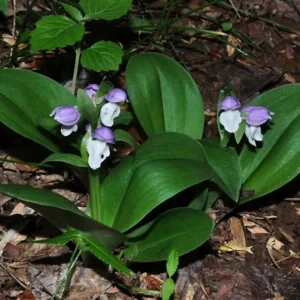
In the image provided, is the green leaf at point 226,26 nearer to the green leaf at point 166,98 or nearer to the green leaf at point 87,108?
the green leaf at point 166,98

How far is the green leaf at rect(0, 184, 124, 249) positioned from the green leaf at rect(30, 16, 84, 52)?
645 mm

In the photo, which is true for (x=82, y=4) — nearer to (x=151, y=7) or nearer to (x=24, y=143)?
(x=24, y=143)

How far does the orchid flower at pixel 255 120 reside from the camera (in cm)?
236

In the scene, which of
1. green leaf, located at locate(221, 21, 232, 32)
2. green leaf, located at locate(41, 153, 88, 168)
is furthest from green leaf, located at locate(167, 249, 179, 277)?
green leaf, located at locate(221, 21, 232, 32)

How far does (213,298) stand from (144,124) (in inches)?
28.8

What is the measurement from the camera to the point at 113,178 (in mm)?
2377

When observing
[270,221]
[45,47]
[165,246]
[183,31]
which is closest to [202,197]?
[165,246]

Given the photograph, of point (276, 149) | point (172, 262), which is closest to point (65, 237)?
point (172, 262)

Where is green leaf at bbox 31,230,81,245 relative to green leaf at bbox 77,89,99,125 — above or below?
below

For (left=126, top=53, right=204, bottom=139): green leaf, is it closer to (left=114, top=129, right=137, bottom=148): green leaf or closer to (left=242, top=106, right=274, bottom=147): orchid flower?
(left=242, top=106, right=274, bottom=147): orchid flower

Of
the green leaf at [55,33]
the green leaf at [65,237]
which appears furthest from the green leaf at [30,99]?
the green leaf at [65,237]

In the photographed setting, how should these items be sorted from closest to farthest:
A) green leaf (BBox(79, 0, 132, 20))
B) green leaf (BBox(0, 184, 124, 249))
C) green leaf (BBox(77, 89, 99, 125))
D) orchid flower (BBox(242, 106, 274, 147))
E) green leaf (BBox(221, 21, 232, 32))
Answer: green leaf (BBox(0, 184, 124, 249)) < green leaf (BBox(77, 89, 99, 125)) < orchid flower (BBox(242, 106, 274, 147)) < green leaf (BBox(79, 0, 132, 20)) < green leaf (BBox(221, 21, 232, 32))

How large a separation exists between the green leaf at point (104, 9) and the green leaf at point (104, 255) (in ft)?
3.06

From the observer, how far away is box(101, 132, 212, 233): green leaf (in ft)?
7.04
